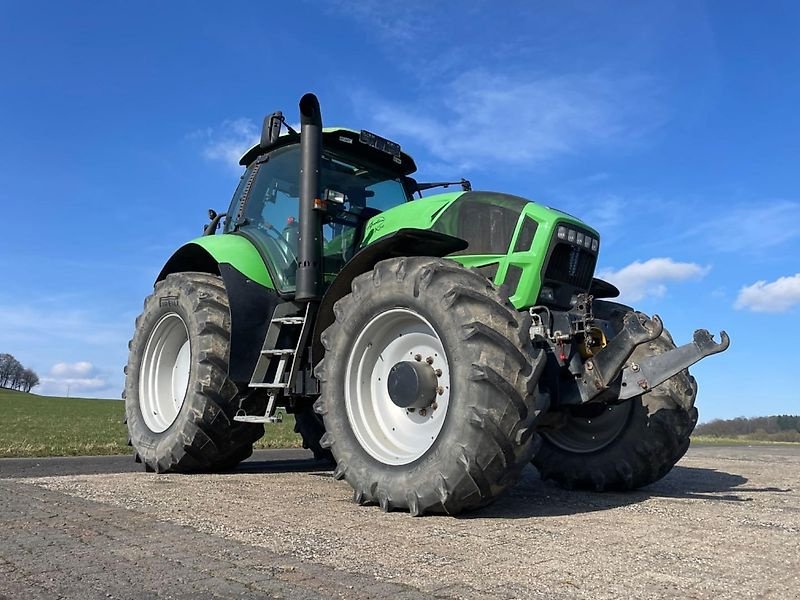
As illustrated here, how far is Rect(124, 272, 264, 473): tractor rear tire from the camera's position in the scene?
6.30 metres

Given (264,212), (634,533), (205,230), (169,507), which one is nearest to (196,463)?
(169,507)

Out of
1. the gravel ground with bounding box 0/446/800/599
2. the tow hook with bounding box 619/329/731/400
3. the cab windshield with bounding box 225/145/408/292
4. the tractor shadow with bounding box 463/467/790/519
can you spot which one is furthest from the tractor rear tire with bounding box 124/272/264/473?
the tow hook with bounding box 619/329/731/400

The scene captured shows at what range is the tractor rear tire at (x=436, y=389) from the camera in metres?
3.92

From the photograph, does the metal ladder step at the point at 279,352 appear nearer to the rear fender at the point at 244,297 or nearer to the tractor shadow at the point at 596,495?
the rear fender at the point at 244,297

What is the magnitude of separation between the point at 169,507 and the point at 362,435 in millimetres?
1349

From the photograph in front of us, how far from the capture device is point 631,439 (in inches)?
222

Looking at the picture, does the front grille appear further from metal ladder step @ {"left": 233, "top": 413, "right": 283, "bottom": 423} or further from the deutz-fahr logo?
metal ladder step @ {"left": 233, "top": 413, "right": 283, "bottom": 423}

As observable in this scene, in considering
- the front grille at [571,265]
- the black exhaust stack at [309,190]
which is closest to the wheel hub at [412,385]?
the front grille at [571,265]

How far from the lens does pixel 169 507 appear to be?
438 cm

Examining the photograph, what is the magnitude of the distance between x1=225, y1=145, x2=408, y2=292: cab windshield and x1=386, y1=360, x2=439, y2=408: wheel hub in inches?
73.5

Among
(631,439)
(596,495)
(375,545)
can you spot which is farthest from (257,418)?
(631,439)

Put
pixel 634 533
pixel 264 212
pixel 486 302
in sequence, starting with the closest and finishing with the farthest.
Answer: pixel 634 533 < pixel 486 302 < pixel 264 212

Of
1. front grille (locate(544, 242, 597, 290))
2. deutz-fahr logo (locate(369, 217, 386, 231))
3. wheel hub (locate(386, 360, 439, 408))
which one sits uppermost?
deutz-fahr logo (locate(369, 217, 386, 231))

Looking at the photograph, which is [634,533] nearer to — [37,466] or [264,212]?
[264,212]
